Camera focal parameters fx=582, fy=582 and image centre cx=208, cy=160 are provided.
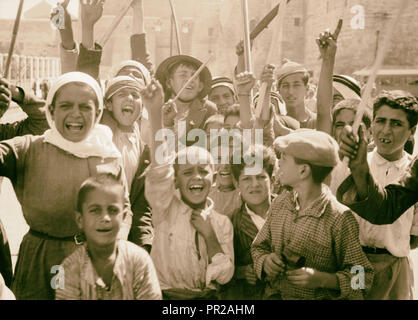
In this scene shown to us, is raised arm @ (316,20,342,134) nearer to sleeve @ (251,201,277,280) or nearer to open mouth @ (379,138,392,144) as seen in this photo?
open mouth @ (379,138,392,144)

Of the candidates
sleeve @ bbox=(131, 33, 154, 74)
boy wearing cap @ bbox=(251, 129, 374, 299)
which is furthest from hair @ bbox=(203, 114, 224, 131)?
boy wearing cap @ bbox=(251, 129, 374, 299)

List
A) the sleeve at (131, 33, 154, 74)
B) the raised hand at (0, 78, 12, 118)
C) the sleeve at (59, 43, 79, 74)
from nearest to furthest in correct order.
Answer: the raised hand at (0, 78, 12, 118), the sleeve at (59, 43, 79, 74), the sleeve at (131, 33, 154, 74)

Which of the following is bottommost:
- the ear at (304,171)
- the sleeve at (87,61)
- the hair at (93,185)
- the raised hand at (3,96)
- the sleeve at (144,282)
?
the sleeve at (144,282)

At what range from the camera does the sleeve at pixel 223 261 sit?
273 centimetres

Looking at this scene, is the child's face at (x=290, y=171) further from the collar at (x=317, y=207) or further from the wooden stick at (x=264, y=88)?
the wooden stick at (x=264, y=88)

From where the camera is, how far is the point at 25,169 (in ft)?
9.07

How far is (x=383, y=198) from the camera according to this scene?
253cm

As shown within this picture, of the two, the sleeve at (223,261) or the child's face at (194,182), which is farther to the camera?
the child's face at (194,182)

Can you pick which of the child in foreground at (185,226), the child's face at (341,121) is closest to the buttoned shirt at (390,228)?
the child's face at (341,121)

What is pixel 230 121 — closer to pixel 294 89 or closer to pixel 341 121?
pixel 294 89

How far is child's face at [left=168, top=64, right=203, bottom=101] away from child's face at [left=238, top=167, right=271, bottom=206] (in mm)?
1419

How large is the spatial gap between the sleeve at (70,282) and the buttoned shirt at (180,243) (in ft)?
1.71

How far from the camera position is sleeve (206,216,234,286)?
107 inches
